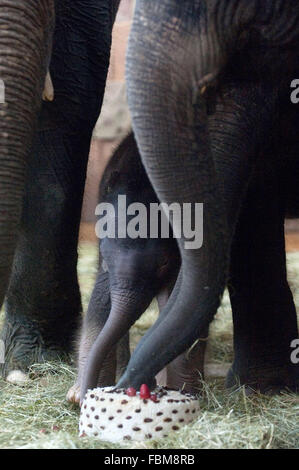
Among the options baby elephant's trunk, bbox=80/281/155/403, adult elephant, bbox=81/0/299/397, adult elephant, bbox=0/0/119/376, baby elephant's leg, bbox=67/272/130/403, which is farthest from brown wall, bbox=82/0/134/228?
adult elephant, bbox=81/0/299/397

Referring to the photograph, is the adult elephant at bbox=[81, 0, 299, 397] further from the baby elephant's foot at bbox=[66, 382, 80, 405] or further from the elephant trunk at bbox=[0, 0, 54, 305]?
the elephant trunk at bbox=[0, 0, 54, 305]

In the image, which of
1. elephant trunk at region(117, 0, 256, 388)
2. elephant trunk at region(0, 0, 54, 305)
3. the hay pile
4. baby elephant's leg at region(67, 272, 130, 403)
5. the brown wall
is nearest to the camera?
elephant trunk at region(117, 0, 256, 388)

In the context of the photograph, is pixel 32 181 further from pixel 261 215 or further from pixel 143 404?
pixel 143 404

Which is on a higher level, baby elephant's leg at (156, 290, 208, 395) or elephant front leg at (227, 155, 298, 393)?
elephant front leg at (227, 155, 298, 393)

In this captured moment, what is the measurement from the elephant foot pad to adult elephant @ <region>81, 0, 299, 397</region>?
0.05 metres

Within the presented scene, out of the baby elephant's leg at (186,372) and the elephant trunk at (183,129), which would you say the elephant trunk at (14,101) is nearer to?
the elephant trunk at (183,129)

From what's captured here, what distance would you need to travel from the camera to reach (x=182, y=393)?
2.40 metres

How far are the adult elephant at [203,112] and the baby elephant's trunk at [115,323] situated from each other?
17 millimetres

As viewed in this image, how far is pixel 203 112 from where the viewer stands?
2.15 metres

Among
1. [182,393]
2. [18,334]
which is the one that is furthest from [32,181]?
[182,393]

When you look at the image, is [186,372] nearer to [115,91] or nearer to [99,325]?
[99,325]

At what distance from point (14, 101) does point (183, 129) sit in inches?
22.3

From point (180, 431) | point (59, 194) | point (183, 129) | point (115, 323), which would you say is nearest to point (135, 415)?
point (180, 431)

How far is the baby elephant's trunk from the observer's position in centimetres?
256
